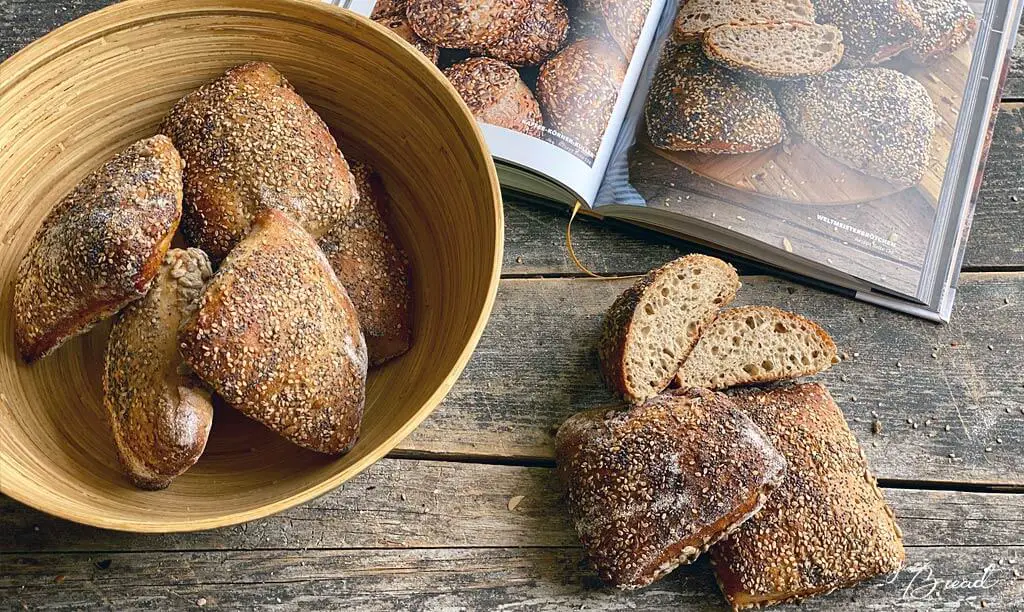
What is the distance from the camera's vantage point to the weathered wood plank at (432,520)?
1177 mm

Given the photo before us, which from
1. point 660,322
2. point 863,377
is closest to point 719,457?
point 660,322

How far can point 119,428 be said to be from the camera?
0.98 metres

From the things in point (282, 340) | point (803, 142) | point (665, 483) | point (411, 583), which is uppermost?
point (282, 340)

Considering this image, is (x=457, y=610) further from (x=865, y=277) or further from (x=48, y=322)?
(x=865, y=277)

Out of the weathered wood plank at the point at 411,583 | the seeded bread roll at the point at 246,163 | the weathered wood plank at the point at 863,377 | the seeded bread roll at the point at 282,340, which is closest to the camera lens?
the seeded bread roll at the point at 282,340

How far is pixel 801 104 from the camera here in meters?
1.34

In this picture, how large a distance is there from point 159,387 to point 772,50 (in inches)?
41.5

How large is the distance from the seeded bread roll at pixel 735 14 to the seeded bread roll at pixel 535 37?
201 millimetres

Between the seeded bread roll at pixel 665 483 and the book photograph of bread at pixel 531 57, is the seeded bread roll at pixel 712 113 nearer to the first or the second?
the book photograph of bread at pixel 531 57

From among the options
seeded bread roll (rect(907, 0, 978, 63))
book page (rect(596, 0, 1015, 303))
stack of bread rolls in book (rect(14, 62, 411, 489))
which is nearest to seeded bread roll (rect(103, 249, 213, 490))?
stack of bread rolls in book (rect(14, 62, 411, 489))

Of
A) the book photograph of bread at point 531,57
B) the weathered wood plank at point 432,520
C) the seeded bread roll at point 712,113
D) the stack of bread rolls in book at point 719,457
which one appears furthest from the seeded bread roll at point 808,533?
the book photograph of bread at point 531,57

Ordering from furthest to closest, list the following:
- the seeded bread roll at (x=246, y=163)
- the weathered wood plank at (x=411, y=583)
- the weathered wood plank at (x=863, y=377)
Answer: the weathered wood plank at (x=863, y=377) < the weathered wood plank at (x=411, y=583) < the seeded bread roll at (x=246, y=163)

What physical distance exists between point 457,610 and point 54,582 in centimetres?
57

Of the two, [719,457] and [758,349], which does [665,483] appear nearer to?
[719,457]
